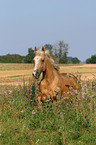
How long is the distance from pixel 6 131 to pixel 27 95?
2411 mm

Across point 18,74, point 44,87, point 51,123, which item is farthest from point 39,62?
point 18,74

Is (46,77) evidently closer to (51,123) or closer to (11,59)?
(51,123)

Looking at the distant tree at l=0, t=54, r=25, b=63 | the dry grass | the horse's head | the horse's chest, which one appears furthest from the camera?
the distant tree at l=0, t=54, r=25, b=63

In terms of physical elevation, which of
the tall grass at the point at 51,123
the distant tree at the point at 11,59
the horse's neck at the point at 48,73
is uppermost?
the distant tree at the point at 11,59

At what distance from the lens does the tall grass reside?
486 centimetres

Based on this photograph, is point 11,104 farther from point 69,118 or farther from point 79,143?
point 79,143

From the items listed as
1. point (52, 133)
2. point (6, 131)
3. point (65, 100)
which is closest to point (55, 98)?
point (65, 100)

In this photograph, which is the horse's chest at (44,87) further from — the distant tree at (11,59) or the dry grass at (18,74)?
the distant tree at (11,59)

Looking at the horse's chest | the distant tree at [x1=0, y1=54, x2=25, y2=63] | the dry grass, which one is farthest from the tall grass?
the distant tree at [x1=0, y1=54, x2=25, y2=63]

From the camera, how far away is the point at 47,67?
6.36 metres

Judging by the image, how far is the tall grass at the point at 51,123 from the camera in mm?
4855

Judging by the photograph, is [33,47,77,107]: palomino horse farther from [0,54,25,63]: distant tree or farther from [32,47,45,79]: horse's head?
[0,54,25,63]: distant tree

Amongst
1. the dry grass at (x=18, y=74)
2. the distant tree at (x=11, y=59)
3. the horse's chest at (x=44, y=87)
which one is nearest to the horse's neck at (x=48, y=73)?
the horse's chest at (x=44, y=87)

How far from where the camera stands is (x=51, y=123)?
17.7ft
